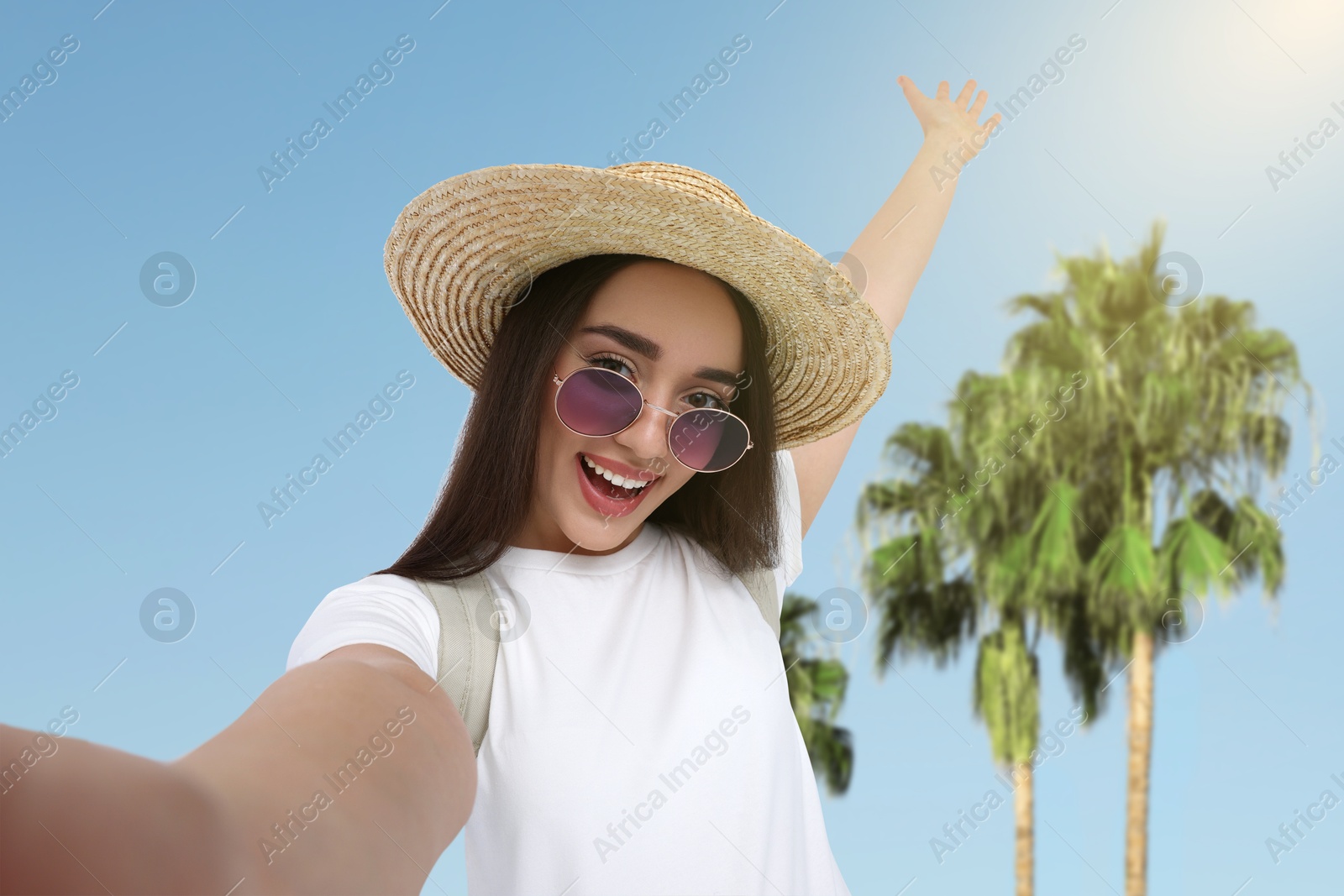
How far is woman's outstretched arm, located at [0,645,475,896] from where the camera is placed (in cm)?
60

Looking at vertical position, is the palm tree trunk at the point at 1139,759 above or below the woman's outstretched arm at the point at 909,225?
above

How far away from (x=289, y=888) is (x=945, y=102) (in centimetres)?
296

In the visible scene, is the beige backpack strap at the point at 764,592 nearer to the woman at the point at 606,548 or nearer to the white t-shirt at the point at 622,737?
the woman at the point at 606,548

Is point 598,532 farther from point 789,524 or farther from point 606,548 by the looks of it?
point 789,524

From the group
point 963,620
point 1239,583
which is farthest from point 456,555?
point 1239,583

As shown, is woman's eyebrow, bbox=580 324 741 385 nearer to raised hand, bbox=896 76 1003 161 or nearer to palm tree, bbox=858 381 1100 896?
raised hand, bbox=896 76 1003 161

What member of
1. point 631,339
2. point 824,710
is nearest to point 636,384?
point 631,339

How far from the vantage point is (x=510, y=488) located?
185cm

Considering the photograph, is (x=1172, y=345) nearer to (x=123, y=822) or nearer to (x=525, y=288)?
(x=525, y=288)

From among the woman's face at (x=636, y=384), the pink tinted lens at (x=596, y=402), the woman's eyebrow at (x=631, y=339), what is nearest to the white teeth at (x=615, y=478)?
the woman's face at (x=636, y=384)

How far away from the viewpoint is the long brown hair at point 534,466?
1.82 m

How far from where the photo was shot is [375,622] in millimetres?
1377

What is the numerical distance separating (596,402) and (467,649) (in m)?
0.48

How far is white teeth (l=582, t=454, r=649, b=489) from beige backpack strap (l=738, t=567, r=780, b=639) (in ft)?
1.08
